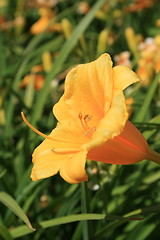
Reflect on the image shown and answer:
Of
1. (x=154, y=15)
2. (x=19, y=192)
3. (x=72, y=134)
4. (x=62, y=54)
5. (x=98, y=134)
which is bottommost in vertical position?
(x=154, y=15)

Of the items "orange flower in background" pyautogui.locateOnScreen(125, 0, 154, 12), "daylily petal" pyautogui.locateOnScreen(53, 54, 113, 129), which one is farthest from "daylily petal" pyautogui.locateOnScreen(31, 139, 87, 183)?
"orange flower in background" pyautogui.locateOnScreen(125, 0, 154, 12)

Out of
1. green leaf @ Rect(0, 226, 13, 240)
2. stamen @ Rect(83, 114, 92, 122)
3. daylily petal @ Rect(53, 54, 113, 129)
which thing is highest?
daylily petal @ Rect(53, 54, 113, 129)

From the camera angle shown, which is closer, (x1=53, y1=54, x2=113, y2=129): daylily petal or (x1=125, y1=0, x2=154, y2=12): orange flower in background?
(x1=53, y1=54, x2=113, y2=129): daylily petal

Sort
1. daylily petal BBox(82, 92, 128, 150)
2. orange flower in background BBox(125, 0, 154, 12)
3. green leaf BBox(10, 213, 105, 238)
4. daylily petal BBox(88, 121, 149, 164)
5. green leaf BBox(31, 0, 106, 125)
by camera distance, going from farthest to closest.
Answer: orange flower in background BBox(125, 0, 154, 12), green leaf BBox(31, 0, 106, 125), green leaf BBox(10, 213, 105, 238), daylily petal BBox(88, 121, 149, 164), daylily petal BBox(82, 92, 128, 150)

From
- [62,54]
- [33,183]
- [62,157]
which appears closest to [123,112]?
[62,157]

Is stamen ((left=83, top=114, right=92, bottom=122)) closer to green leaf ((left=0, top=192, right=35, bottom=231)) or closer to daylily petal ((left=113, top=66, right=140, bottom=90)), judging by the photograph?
daylily petal ((left=113, top=66, right=140, bottom=90))

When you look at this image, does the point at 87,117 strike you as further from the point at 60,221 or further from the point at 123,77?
the point at 60,221

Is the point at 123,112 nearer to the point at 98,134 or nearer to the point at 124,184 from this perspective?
the point at 98,134
